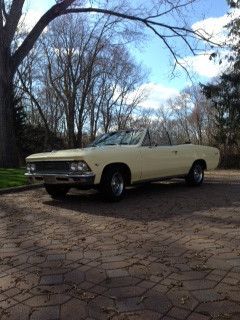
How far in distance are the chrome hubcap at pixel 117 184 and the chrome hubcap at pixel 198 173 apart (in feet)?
11.0

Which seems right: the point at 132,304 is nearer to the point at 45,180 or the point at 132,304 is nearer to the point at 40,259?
the point at 40,259

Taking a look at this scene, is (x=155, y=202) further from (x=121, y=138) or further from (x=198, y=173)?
(x=198, y=173)

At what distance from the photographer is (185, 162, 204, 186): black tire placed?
40.2ft

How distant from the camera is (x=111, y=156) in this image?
368 inches

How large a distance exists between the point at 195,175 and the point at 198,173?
158mm

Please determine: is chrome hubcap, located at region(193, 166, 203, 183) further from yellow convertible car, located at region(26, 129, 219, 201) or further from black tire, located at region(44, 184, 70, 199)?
black tire, located at region(44, 184, 70, 199)

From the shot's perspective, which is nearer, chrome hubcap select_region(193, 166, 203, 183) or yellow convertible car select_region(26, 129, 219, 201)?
yellow convertible car select_region(26, 129, 219, 201)

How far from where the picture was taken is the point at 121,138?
10.9 metres

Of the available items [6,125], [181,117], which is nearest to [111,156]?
[6,125]

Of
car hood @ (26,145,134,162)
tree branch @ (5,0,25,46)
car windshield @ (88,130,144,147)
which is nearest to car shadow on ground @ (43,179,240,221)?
car hood @ (26,145,134,162)

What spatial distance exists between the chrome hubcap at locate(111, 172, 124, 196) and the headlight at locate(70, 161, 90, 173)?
788mm

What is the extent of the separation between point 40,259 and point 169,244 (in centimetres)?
166

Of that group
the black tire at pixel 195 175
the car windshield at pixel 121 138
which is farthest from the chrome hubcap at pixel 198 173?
the car windshield at pixel 121 138

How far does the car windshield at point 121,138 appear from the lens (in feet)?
35.0
